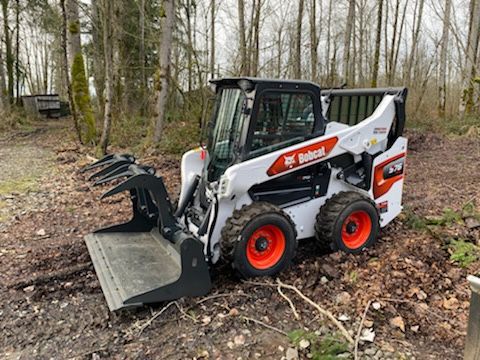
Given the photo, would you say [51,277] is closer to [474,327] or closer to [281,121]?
[281,121]

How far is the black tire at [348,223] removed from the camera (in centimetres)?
426

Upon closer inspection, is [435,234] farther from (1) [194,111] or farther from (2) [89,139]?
(2) [89,139]

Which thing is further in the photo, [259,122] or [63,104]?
[63,104]

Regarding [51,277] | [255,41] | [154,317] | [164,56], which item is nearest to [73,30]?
[164,56]

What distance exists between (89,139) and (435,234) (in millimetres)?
9637

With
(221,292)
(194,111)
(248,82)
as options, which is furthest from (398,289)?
(194,111)

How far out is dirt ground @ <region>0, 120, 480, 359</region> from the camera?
300 cm

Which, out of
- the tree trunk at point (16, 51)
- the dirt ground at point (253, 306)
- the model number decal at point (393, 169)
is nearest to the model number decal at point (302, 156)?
the model number decal at point (393, 169)

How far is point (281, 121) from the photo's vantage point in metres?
4.12

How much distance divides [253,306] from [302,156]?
4.87 feet

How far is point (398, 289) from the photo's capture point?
372cm

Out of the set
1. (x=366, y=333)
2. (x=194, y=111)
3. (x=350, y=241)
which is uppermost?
(x=194, y=111)

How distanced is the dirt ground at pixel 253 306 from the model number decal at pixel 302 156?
1015 millimetres

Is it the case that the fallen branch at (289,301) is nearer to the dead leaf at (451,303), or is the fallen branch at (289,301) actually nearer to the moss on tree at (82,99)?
the dead leaf at (451,303)
